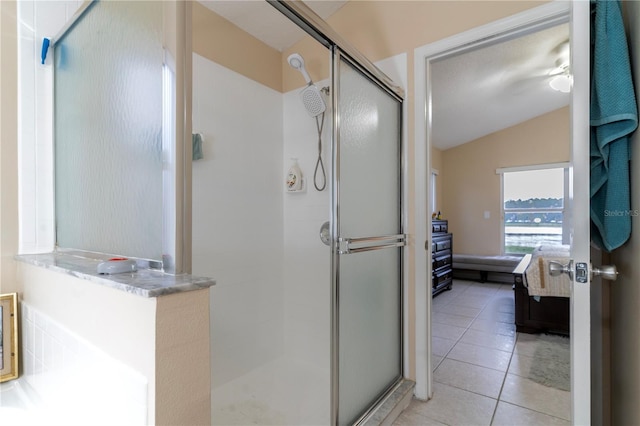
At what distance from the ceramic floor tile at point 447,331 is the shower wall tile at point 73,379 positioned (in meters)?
2.68

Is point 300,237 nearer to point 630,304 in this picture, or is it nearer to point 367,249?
point 367,249

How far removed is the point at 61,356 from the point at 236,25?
6.88ft

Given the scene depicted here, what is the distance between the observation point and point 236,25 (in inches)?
81.7

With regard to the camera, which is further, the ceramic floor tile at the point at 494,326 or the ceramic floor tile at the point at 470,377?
the ceramic floor tile at the point at 494,326

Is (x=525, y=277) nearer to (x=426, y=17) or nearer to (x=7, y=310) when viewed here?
(x=426, y=17)

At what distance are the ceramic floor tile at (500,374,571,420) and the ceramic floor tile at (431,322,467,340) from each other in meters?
0.77

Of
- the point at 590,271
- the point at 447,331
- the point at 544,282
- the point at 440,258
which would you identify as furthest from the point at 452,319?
the point at 590,271

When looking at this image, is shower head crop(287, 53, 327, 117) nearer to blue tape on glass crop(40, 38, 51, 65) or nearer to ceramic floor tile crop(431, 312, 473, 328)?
blue tape on glass crop(40, 38, 51, 65)

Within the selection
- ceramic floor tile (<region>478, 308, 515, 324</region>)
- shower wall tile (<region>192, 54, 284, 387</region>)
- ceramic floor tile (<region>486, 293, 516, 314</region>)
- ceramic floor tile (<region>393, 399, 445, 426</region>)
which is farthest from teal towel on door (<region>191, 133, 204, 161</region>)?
ceramic floor tile (<region>486, 293, 516, 314</region>)

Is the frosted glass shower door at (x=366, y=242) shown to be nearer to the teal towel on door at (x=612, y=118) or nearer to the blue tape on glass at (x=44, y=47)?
the teal towel on door at (x=612, y=118)

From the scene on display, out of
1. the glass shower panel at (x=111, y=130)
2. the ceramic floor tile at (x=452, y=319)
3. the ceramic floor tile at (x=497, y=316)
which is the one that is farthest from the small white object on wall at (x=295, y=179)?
the ceramic floor tile at (x=497, y=316)

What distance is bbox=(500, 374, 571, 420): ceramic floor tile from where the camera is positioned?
1.76 m

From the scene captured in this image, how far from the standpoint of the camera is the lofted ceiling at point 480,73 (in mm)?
2094

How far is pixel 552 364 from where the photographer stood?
2.29 meters
